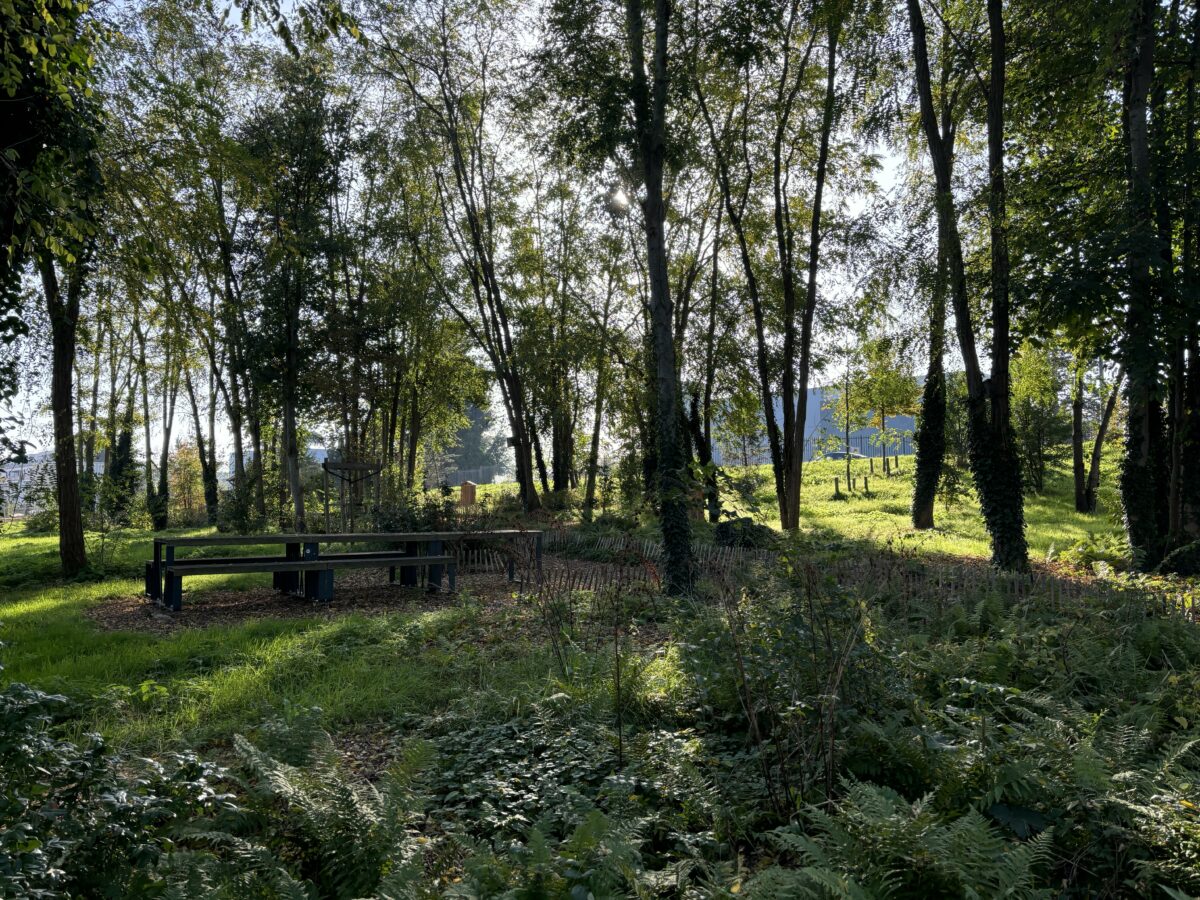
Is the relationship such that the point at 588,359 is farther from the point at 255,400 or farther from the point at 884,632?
the point at 884,632

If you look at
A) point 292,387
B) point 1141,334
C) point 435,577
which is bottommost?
point 435,577

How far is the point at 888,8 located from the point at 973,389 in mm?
6005

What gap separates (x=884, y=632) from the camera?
468 cm

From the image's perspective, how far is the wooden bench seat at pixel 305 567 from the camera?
8523mm

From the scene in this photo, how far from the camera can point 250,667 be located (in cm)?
577

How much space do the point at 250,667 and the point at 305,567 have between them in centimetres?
343

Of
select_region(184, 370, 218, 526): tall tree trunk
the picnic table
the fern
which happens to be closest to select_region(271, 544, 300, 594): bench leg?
the picnic table

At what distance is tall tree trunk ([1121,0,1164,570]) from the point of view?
830cm

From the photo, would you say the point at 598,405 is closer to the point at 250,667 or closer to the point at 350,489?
Result: the point at 350,489

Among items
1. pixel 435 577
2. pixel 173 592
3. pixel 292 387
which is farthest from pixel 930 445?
pixel 292 387

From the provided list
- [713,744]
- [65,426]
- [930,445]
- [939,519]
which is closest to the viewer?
[713,744]

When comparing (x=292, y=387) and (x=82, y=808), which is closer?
(x=82, y=808)

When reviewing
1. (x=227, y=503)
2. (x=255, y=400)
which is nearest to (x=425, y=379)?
(x=255, y=400)

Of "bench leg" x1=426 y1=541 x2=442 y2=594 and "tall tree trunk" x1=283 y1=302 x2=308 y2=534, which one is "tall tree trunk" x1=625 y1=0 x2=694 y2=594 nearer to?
"bench leg" x1=426 y1=541 x2=442 y2=594
